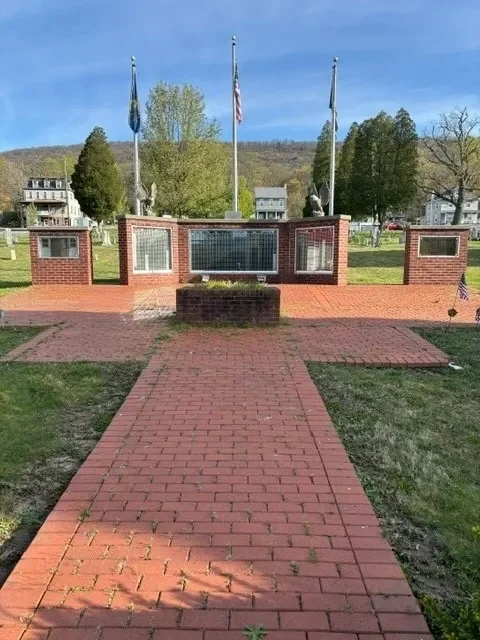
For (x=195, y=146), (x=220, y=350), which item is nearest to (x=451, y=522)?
(x=220, y=350)

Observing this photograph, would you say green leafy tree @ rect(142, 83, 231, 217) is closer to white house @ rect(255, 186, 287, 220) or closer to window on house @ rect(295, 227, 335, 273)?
window on house @ rect(295, 227, 335, 273)

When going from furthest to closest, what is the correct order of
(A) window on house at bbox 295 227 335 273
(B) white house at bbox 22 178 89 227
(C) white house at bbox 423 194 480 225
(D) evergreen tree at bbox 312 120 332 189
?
(B) white house at bbox 22 178 89 227 → (C) white house at bbox 423 194 480 225 → (D) evergreen tree at bbox 312 120 332 189 → (A) window on house at bbox 295 227 335 273

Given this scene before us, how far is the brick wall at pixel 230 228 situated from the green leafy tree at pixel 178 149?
16383 mm

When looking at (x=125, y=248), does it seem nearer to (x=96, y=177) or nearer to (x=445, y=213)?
(x=96, y=177)

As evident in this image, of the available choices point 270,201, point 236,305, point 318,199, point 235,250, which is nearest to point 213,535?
point 236,305

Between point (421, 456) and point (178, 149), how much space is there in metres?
29.9

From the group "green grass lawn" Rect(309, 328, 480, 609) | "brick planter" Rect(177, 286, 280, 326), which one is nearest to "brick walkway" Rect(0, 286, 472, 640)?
"green grass lawn" Rect(309, 328, 480, 609)

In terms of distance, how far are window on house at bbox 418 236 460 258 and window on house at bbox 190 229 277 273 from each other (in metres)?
4.01

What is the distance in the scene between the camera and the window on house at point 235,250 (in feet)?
49.4

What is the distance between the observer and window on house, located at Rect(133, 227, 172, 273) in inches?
566

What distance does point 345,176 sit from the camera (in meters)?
50.6

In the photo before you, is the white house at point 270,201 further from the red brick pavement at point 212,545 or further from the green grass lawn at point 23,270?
Result: the red brick pavement at point 212,545

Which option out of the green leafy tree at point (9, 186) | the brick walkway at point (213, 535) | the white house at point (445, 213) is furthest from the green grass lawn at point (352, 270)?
the white house at point (445, 213)

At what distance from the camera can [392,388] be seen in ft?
16.8
